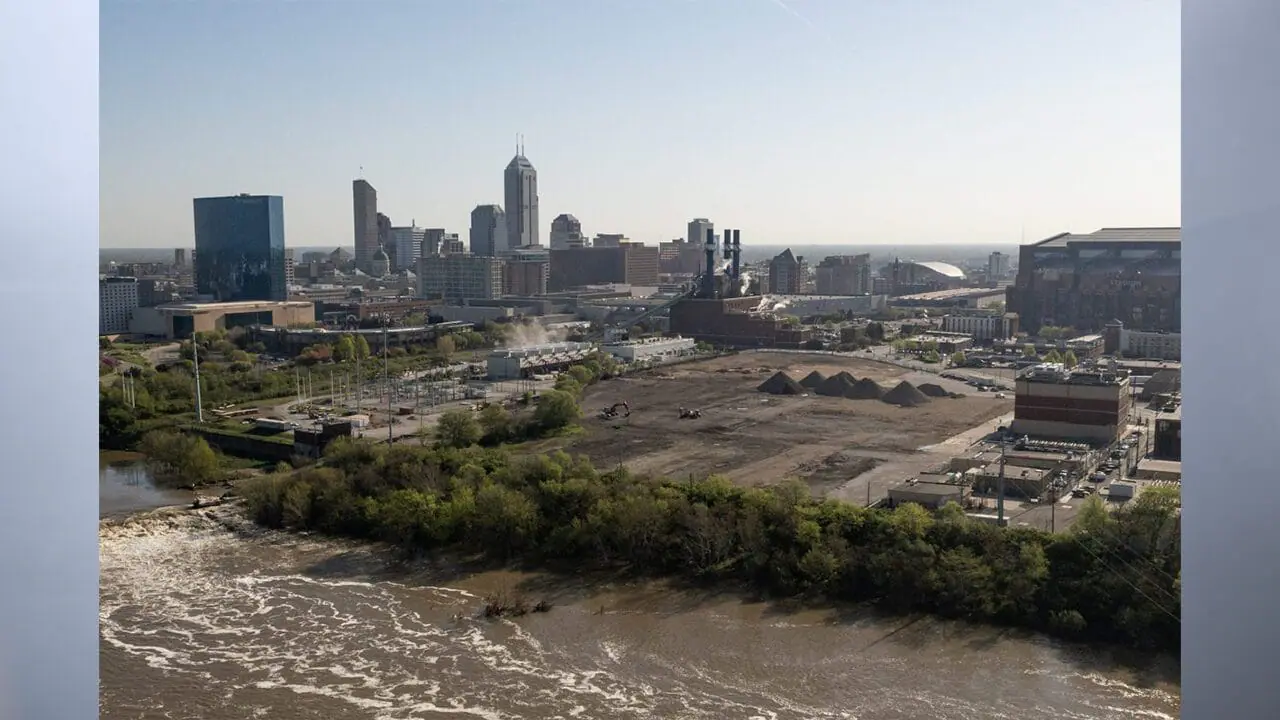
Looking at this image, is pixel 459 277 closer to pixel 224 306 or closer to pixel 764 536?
pixel 224 306

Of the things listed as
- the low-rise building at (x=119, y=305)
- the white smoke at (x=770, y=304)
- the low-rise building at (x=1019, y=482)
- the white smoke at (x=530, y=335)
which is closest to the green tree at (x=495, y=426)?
the low-rise building at (x=1019, y=482)

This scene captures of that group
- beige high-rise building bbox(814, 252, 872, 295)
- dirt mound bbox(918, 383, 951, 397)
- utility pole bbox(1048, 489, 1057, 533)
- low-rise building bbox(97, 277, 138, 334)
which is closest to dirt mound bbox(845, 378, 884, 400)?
dirt mound bbox(918, 383, 951, 397)

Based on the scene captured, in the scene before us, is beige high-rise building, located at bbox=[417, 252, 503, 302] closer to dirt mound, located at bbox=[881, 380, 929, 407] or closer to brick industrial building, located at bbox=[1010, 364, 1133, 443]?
dirt mound, located at bbox=[881, 380, 929, 407]

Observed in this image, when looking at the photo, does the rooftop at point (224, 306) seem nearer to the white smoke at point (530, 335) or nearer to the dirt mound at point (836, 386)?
the white smoke at point (530, 335)
